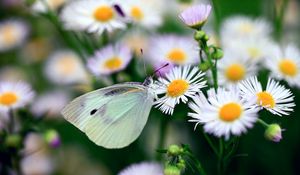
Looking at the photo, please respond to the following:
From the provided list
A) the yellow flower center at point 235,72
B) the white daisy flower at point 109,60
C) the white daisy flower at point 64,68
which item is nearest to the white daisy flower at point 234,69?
the yellow flower center at point 235,72

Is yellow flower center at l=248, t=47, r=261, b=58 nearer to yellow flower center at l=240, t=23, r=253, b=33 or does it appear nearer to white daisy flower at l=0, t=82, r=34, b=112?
yellow flower center at l=240, t=23, r=253, b=33

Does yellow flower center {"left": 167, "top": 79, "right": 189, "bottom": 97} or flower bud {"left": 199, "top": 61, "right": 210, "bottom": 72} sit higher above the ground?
flower bud {"left": 199, "top": 61, "right": 210, "bottom": 72}

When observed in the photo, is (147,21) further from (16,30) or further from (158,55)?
(16,30)

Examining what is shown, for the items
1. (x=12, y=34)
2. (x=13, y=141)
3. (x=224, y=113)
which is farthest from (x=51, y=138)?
(x=12, y=34)

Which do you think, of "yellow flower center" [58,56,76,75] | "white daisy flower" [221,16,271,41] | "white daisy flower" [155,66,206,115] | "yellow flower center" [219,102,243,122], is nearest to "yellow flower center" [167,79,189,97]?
"white daisy flower" [155,66,206,115]

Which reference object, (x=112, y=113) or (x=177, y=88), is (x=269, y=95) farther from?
(x=112, y=113)

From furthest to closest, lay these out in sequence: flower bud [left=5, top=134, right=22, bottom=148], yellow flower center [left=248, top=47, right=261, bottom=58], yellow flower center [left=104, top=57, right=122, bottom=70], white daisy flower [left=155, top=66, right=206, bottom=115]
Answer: yellow flower center [left=248, top=47, right=261, bottom=58], yellow flower center [left=104, top=57, right=122, bottom=70], flower bud [left=5, top=134, right=22, bottom=148], white daisy flower [left=155, top=66, right=206, bottom=115]

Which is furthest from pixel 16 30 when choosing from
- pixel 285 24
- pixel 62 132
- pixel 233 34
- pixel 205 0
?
pixel 285 24
